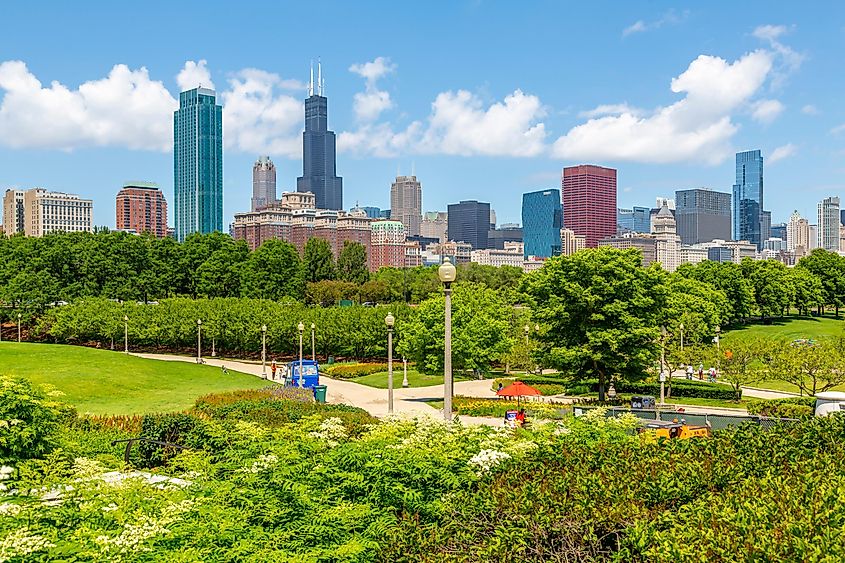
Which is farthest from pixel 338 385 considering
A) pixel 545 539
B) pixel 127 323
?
pixel 545 539

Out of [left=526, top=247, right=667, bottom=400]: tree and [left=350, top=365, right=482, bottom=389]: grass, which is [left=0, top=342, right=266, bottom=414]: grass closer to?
[left=350, top=365, right=482, bottom=389]: grass

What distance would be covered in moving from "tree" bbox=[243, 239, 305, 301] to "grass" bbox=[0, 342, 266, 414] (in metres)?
38.8

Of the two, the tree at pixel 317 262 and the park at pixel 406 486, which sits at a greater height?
the tree at pixel 317 262

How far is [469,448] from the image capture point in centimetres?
1335

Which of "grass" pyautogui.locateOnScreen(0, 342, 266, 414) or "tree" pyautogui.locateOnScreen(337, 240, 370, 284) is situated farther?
"tree" pyautogui.locateOnScreen(337, 240, 370, 284)

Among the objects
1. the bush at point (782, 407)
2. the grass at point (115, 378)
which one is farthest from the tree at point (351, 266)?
the bush at point (782, 407)

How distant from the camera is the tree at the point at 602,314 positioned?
1528 inches

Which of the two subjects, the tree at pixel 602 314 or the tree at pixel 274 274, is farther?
the tree at pixel 274 274

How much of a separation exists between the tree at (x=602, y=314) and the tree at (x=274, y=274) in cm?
5510

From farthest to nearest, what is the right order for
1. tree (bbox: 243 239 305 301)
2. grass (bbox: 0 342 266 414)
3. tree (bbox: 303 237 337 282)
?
tree (bbox: 303 237 337 282), tree (bbox: 243 239 305 301), grass (bbox: 0 342 266 414)

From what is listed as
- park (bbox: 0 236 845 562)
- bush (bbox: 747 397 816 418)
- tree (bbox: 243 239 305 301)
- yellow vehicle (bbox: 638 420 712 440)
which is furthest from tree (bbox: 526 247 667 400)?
tree (bbox: 243 239 305 301)

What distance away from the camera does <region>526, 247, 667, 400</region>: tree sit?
127ft

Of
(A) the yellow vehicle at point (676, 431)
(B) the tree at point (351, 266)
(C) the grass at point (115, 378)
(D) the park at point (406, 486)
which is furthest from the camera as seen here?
(B) the tree at point (351, 266)

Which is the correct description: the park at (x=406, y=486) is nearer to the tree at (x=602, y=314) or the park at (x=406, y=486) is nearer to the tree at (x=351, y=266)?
the tree at (x=602, y=314)
